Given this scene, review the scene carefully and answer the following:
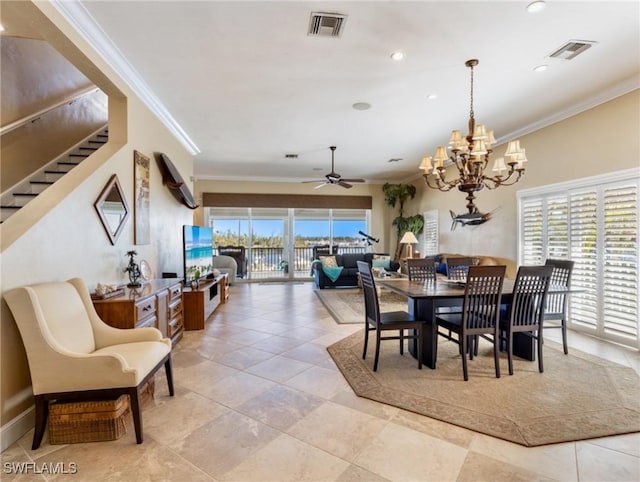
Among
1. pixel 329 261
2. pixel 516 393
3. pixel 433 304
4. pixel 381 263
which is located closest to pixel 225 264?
pixel 329 261

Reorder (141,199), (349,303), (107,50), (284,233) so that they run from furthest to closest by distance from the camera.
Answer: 1. (284,233)
2. (349,303)
3. (141,199)
4. (107,50)

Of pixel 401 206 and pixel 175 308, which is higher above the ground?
pixel 401 206

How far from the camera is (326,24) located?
8.55 ft

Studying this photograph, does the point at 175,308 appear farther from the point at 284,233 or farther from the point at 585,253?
the point at 284,233

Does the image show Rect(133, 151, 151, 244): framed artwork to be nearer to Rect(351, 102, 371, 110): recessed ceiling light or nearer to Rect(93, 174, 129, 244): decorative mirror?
Rect(93, 174, 129, 244): decorative mirror

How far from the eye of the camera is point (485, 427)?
218cm

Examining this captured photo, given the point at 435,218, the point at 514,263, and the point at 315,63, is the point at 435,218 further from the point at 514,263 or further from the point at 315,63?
the point at 315,63

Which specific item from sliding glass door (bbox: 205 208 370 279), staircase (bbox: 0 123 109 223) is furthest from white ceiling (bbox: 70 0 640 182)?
sliding glass door (bbox: 205 208 370 279)

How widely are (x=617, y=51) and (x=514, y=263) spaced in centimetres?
321

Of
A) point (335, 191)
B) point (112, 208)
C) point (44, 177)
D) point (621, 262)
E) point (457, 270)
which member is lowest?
point (457, 270)

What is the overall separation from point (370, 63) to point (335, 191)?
637 centimetres

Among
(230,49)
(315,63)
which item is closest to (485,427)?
(315,63)

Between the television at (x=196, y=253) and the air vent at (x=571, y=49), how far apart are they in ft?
15.9

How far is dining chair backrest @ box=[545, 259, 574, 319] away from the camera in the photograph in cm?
346
